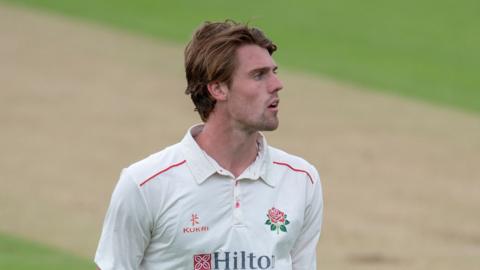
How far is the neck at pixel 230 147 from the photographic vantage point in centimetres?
613

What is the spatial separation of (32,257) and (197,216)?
7.35m

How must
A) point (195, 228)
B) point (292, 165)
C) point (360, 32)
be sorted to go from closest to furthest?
point (195, 228), point (292, 165), point (360, 32)

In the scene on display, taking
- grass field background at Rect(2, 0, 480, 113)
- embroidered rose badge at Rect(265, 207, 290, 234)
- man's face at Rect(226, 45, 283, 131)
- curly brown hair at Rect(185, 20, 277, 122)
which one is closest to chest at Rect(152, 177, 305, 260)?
embroidered rose badge at Rect(265, 207, 290, 234)

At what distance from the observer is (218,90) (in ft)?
20.0

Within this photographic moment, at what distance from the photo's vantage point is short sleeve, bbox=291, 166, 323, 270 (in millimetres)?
6277

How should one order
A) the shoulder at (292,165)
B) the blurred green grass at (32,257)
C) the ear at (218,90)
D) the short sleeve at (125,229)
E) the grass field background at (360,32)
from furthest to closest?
the grass field background at (360,32) < the blurred green grass at (32,257) < the shoulder at (292,165) < the ear at (218,90) < the short sleeve at (125,229)

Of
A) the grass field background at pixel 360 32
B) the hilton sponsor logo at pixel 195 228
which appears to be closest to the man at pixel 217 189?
the hilton sponsor logo at pixel 195 228

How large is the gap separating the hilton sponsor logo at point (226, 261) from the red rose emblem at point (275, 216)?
0.59 ft

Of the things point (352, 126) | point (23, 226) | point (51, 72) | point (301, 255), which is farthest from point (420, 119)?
point (301, 255)

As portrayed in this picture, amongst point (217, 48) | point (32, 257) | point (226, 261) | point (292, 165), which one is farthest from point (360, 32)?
point (226, 261)

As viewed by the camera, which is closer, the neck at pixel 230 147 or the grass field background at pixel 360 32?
the neck at pixel 230 147

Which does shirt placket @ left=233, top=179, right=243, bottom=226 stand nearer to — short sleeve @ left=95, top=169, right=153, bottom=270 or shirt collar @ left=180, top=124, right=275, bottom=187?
shirt collar @ left=180, top=124, right=275, bottom=187

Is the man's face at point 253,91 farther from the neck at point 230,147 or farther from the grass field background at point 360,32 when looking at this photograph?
the grass field background at point 360,32

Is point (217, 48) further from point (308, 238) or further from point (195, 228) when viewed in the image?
point (308, 238)
